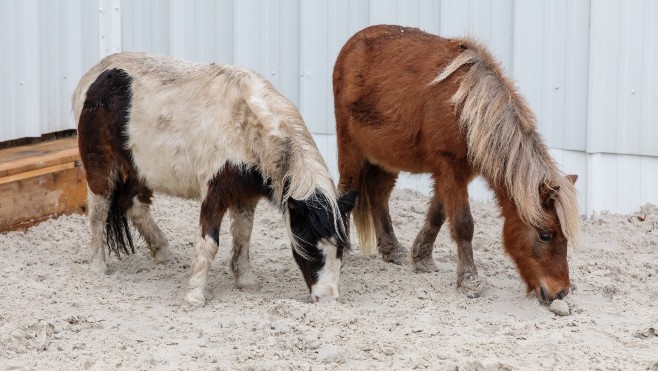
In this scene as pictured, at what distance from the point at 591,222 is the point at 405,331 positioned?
9.95 feet

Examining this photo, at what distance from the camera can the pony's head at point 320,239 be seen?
6430 millimetres

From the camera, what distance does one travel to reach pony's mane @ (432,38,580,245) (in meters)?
6.46

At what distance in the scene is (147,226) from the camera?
7746 mm

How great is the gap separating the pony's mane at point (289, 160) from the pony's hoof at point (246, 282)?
0.74 metres

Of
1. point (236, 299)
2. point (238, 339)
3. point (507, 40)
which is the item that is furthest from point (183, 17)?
point (238, 339)

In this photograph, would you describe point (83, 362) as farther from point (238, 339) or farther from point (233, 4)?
point (233, 4)

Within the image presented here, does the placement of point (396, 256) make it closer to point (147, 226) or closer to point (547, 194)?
point (547, 194)

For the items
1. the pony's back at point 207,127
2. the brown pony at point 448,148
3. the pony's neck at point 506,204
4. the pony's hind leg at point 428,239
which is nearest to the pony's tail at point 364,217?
the brown pony at point 448,148

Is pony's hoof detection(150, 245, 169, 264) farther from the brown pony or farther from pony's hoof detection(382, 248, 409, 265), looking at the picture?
pony's hoof detection(382, 248, 409, 265)

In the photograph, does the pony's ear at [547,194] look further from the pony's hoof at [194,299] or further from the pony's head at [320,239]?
the pony's hoof at [194,299]

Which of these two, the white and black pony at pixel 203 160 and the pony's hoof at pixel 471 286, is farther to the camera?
the pony's hoof at pixel 471 286

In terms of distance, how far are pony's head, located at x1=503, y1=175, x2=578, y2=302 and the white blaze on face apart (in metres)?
1.12

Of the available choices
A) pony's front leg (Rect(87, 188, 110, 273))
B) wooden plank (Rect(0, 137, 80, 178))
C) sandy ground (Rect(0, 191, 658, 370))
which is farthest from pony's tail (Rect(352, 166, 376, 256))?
wooden plank (Rect(0, 137, 80, 178))

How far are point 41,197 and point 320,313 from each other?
3203 mm
